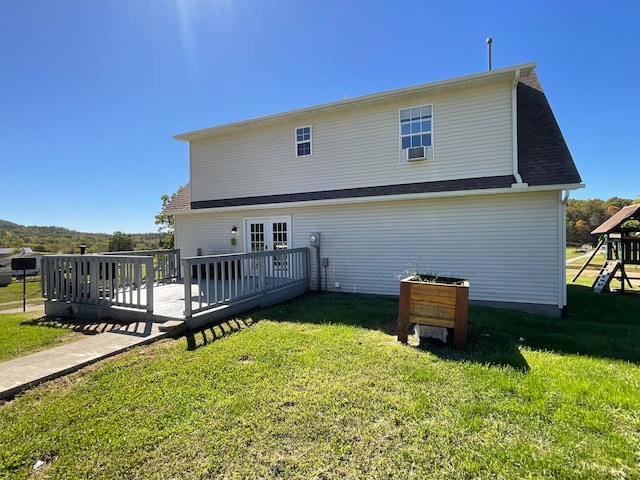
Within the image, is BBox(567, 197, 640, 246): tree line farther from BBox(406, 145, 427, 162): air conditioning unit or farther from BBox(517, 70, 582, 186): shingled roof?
BBox(406, 145, 427, 162): air conditioning unit

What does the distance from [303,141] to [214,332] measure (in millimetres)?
6830

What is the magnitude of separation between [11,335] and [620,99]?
2705 centimetres

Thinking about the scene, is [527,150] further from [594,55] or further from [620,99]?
[620,99]

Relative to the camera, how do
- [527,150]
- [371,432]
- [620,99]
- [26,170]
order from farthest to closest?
[26,170] → [620,99] → [527,150] → [371,432]

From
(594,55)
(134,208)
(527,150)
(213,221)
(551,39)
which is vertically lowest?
(213,221)

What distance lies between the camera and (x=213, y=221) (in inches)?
433

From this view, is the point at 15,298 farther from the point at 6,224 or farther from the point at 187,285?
the point at 6,224

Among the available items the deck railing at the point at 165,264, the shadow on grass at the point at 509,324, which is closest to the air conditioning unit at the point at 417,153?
the shadow on grass at the point at 509,324

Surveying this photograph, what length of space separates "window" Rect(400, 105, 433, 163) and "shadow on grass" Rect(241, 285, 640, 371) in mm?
4215

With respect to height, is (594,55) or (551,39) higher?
(594,55)

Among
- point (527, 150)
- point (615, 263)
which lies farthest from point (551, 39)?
point (615, 263)

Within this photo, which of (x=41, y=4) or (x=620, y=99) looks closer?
(x=41, y=4)

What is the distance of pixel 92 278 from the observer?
637cm

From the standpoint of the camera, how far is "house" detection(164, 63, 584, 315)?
279 inches
